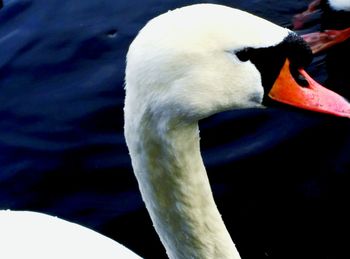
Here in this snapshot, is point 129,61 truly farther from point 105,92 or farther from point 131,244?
point 105,92

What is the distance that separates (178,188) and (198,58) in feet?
1.90

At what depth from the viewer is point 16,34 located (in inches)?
282

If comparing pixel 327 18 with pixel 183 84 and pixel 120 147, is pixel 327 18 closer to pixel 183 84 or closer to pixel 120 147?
pixel 120 147

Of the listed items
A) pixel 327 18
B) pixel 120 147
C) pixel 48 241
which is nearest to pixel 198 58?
pixel 48 241

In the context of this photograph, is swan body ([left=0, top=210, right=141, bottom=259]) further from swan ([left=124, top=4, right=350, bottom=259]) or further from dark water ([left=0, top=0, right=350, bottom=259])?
dark water ([left=0, top=0, right=350, bottom=259])

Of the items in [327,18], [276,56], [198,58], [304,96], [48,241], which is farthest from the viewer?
[327,18]

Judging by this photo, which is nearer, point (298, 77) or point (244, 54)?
point (244, 54)

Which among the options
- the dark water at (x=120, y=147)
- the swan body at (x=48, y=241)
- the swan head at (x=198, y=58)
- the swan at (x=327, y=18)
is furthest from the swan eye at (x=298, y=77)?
the swan at (x=327, y=18)

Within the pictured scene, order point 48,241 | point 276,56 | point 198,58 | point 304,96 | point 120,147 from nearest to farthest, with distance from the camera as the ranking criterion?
point 198,58
point 276,56
point 304,96
point 48,241
point 120,147

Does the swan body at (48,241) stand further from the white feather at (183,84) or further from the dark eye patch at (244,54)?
the dark eye patch at (244,54)

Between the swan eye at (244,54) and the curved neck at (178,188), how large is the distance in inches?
11.8

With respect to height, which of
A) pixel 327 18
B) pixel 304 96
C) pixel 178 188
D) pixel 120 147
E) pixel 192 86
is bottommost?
pixel 120 147

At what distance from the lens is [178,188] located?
2.87 meters

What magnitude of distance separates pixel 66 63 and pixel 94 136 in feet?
3.52
